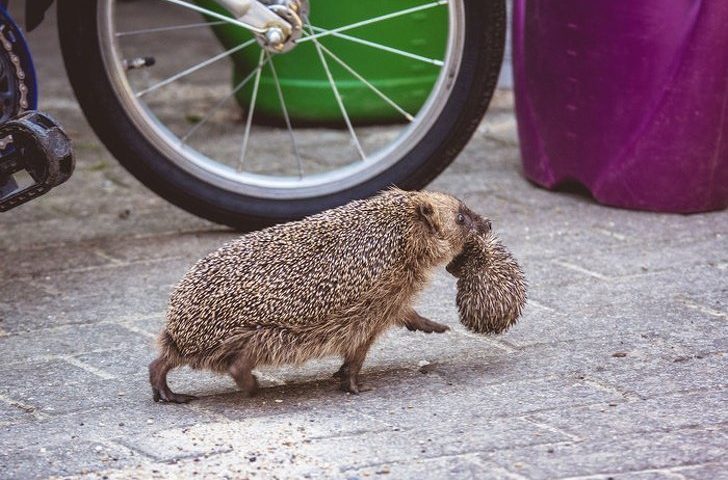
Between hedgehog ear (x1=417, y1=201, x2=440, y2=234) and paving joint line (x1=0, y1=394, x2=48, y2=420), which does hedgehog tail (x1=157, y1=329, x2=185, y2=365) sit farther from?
hedgehog ear (x1=417, y1=201, x2=440, y2=234)

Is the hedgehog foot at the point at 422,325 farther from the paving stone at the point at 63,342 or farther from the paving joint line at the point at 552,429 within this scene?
the paving stone at the point at 63,342

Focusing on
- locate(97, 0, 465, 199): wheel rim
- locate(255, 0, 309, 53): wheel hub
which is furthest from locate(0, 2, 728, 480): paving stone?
locate(255, 0, 309, 53): wheel hub

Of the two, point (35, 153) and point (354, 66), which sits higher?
point (35, 153)

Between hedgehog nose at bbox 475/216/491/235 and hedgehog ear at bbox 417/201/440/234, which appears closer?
hedgehog ear at bbox 417/201/440/234

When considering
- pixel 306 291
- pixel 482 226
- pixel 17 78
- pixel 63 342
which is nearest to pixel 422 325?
pixel 482 226

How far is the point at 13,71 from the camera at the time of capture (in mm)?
3893

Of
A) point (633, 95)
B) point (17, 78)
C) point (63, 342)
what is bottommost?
point (63, 342)

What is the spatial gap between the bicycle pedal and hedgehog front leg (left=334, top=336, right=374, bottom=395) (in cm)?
111

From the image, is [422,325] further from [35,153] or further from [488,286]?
[35,153]

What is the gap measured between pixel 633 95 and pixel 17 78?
2.12 m

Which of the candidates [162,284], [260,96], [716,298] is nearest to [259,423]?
[162,284]

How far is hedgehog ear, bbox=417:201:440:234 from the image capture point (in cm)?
332

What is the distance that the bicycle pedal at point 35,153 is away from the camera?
3715 millimetres

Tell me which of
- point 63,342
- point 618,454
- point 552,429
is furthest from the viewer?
point 63,342
